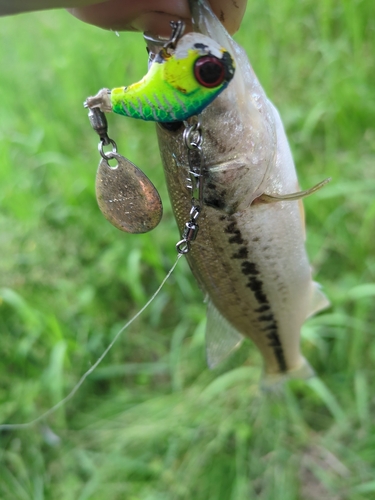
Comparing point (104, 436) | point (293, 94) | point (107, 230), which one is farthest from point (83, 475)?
point (293, 94)

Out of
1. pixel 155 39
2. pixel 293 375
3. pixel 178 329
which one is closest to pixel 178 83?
pixel 155 39

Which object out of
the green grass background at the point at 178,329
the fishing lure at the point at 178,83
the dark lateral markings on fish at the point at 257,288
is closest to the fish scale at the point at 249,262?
the dark lateral markings on fish at the point at 257,288

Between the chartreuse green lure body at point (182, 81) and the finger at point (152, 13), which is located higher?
the finger at point (152, 13)

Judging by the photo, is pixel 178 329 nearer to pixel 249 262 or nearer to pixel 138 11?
pixel 249 262

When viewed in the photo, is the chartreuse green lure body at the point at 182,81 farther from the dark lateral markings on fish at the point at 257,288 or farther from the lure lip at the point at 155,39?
the dark lateral markings on fish at the point at 257,288

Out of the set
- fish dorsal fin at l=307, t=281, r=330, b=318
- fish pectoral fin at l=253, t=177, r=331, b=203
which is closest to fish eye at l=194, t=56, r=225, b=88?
fish pectoral fin at l=253, t=177, r=331, b=203

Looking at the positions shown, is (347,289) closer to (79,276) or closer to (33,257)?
(79,276)

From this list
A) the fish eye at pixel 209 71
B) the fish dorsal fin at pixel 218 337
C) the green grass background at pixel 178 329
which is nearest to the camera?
the fish eye at pixel 209 71
